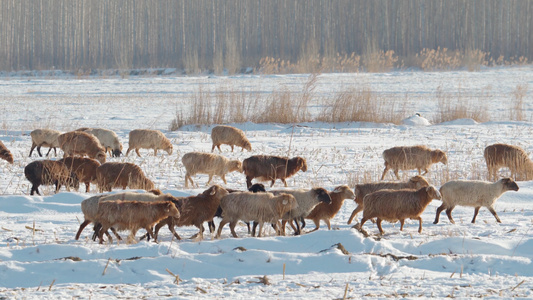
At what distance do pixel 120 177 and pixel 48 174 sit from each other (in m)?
1.07

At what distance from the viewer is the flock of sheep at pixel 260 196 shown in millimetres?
6871

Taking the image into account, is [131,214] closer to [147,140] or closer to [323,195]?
[323,195]

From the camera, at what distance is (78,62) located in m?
61.8

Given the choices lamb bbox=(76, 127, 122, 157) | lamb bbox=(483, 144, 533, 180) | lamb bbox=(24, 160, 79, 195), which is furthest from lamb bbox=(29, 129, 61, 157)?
lamb bbox=(483, 144, 533, 180)

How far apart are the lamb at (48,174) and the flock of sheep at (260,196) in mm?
15

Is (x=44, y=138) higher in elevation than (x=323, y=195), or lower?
higher

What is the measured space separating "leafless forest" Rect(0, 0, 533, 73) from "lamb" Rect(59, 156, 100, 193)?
120ft

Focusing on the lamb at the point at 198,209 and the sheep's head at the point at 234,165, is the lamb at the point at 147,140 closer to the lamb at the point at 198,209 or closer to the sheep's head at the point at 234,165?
the sheep's head at the point at 234,165

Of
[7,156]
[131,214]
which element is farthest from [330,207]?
[7,156]

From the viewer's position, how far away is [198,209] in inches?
291

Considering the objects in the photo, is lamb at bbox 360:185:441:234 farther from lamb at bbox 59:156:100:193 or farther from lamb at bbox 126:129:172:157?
lamb at bbox 126:129:172:157

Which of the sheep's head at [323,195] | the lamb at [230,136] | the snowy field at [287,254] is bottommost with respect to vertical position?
the snowy field at [287,254]

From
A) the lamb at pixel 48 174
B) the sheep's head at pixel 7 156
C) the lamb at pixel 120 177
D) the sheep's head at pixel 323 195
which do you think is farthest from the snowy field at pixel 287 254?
the lamb at pixel 120 177

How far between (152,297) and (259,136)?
14038 millimetres
